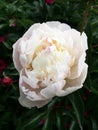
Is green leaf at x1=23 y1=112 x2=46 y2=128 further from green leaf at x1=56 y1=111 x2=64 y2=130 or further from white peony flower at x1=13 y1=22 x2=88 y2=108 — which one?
white peony flower at x1=13 y1=22 x2=88 y2=108

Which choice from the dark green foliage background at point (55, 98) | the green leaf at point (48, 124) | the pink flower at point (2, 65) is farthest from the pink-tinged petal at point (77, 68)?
the pink flower at point (2, 65)

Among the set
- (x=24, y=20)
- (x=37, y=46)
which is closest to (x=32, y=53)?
(x=37, y=46)

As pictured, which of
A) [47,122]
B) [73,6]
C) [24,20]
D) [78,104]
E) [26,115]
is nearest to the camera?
[78,104]

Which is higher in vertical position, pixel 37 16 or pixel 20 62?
pixel 20 62

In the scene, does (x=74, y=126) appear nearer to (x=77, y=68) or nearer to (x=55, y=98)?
(x=55, y=98)

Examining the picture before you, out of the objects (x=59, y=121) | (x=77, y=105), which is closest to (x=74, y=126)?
(x=59, y=121)

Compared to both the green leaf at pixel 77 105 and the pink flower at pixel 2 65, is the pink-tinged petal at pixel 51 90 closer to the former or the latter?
the green leaf at pixel 77 105

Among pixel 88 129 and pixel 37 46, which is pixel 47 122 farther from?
pixel 37 46
